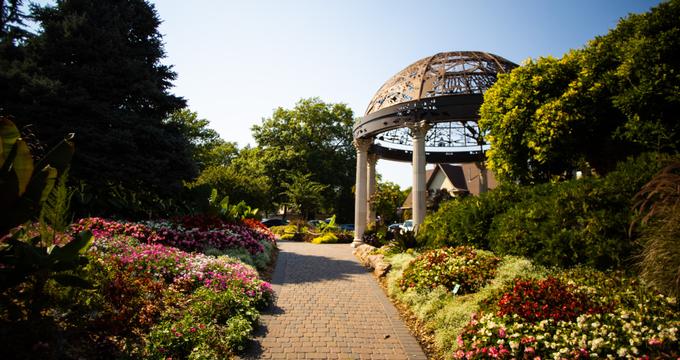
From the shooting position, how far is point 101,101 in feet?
43.3

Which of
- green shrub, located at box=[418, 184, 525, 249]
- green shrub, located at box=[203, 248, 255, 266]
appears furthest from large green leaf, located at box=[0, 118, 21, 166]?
green shrub, located at box=[418, 184, 525, 249]

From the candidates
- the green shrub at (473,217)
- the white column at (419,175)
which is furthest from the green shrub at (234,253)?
the white column at (419,175)

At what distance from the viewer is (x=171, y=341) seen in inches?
176

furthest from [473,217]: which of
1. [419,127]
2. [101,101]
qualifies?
[101,101]

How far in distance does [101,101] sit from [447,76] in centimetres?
1306

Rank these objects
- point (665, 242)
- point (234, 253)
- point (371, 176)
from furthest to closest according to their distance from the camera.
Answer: point (371, 176), point (234, 253), point (665, 242)

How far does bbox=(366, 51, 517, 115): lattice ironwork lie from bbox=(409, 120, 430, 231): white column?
3.80 ft

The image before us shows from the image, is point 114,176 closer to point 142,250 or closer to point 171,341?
point 142,250

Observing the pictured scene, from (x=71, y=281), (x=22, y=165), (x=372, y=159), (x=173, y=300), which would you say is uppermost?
(x=372, y=159)

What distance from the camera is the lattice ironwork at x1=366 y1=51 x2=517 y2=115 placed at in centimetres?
1345

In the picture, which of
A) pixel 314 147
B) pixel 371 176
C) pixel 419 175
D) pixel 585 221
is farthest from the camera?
pixel 314 147

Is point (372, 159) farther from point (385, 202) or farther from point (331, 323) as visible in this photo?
point (331, 323)

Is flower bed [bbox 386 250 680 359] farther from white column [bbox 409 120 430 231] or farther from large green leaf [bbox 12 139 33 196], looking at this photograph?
white column [bbox 409 120 430 231]

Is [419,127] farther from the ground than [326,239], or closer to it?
farther from the ground
